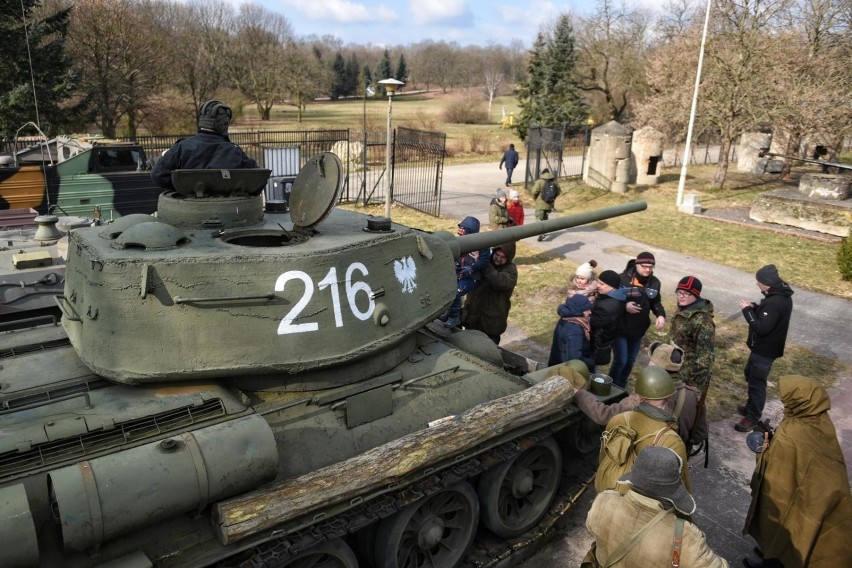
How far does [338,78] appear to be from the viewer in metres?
72.0

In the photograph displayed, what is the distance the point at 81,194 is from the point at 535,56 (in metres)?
29.2

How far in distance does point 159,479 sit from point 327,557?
1.47 metres

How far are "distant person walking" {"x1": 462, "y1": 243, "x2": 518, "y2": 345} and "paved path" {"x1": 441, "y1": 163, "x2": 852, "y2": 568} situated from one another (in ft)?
5.41

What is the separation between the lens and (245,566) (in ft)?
13.5

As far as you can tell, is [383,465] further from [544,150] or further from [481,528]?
[544,150]

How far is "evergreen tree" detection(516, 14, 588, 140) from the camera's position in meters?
37.0

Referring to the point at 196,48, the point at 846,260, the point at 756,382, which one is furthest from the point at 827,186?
the point at 196,48

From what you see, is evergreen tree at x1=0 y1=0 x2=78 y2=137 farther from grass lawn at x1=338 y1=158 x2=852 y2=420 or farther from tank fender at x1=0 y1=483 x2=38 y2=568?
tank fender at x1=0 y1=483 x2=38 y2=568

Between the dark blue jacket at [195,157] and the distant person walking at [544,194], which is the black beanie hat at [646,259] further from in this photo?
the distant person walking at [544,194]

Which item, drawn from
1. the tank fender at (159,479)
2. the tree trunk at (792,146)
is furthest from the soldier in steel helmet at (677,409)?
the tree trunk at (792,146)

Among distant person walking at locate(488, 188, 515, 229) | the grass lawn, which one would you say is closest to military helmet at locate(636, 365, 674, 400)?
the grass lawn

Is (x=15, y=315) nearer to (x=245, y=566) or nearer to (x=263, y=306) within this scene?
(x=263, y=306)

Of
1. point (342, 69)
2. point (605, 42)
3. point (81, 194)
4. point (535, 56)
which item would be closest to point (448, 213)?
point (81, 194)

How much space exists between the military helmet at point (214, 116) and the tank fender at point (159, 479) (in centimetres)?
311
